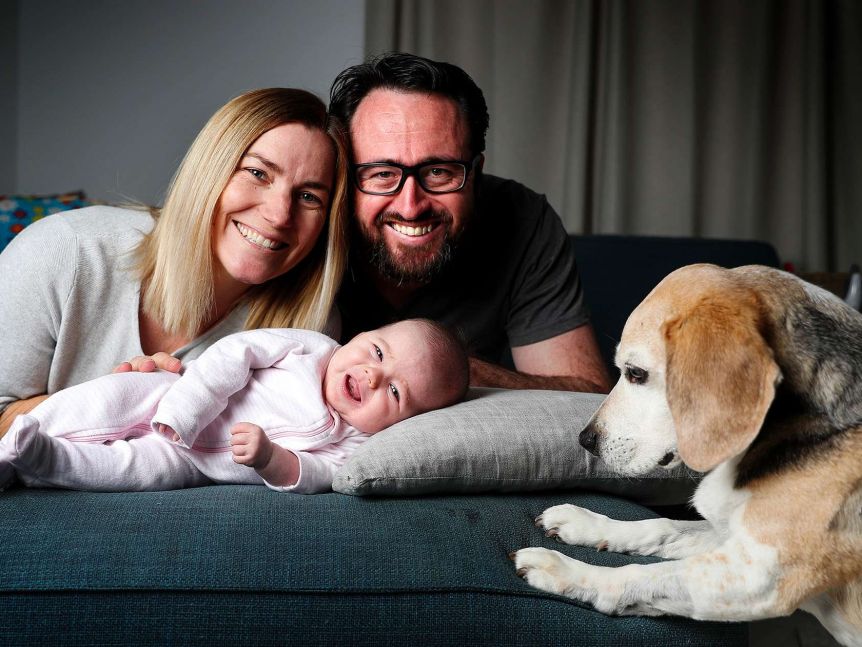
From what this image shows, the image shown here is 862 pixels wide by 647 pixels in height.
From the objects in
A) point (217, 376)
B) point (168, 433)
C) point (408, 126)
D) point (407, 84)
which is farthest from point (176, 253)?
point (407, 84)

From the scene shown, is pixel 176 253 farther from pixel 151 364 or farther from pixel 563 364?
pixel 563 364

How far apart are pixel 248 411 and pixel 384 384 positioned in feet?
1.03

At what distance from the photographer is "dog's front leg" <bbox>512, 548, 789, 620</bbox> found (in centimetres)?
131

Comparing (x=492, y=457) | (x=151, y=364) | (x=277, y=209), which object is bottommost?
(x=492, y=457)

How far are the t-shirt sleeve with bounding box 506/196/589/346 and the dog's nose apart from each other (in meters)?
1.01

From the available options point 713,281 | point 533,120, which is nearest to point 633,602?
point 713,281

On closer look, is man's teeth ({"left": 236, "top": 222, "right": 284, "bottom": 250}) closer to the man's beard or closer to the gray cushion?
the man's beard

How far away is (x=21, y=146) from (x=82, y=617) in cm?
437

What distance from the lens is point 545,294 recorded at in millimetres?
2602

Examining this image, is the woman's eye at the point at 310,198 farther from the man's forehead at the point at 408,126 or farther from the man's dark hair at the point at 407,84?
the man's dark hair at the point at 407,84

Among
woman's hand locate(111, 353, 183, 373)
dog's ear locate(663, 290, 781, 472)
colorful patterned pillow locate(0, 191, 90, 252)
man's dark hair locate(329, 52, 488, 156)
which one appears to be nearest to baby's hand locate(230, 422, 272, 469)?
woman's hand locate(111, 353, 183, 373)

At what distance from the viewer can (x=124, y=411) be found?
176 cm

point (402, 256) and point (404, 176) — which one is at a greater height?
point (404, 176)

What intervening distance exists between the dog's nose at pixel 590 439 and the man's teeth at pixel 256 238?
37.4 inches
